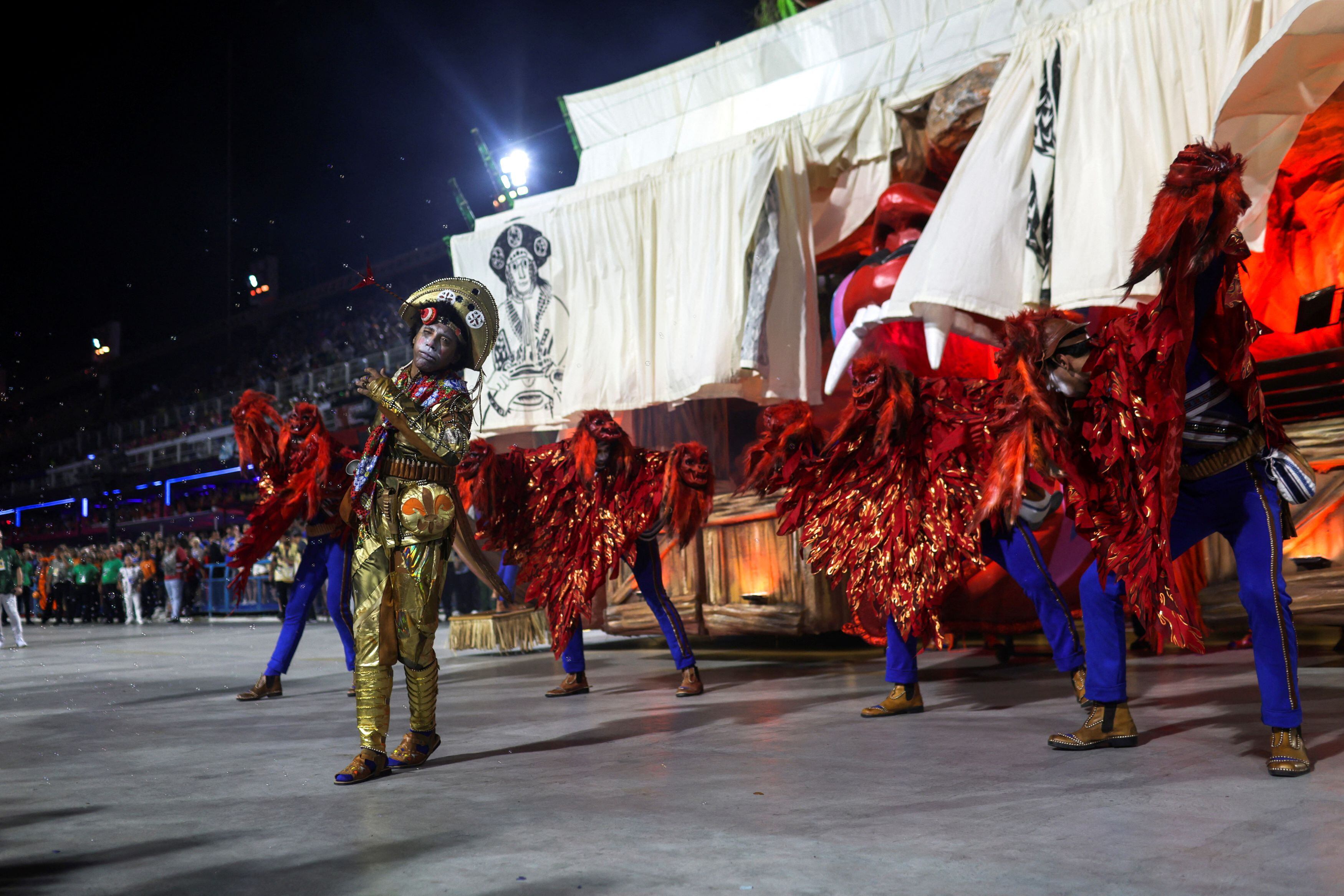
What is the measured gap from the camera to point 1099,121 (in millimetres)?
6832

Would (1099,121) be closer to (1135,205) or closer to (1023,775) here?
(1135,205)

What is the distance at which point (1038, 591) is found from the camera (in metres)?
4.86

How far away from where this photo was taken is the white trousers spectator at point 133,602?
19906mm

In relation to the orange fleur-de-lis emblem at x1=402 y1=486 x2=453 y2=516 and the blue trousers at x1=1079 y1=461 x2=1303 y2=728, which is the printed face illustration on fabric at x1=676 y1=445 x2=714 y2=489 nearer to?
the orange fleur-de-lis emblem at x1=402 y1=486 x2=453 y2=516

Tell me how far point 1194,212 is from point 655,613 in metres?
4.08

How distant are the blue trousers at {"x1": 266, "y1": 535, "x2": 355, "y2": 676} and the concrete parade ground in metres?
0.62

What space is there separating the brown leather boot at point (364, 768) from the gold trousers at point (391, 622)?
0.04 m

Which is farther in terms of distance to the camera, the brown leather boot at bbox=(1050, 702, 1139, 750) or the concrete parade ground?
the brown leather boot at bbox=(1050, 702, 1139, 750)

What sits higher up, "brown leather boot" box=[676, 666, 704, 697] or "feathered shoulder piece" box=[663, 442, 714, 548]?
"feathered shoulder piece" box=[663, 442, 714, 548]

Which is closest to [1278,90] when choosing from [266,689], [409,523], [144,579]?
[409,523]

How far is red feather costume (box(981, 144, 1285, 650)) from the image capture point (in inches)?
135

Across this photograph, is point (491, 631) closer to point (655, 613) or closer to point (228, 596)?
point (655, 613)

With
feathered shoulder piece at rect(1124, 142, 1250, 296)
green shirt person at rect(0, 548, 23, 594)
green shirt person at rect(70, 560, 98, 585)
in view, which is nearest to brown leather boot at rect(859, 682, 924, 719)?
feathered shoulder piece at rect(1124, 142, 1250, 296)

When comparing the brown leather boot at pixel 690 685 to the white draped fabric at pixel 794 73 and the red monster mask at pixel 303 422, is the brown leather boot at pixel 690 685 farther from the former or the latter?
the white draped fabric at pixel 794 73
